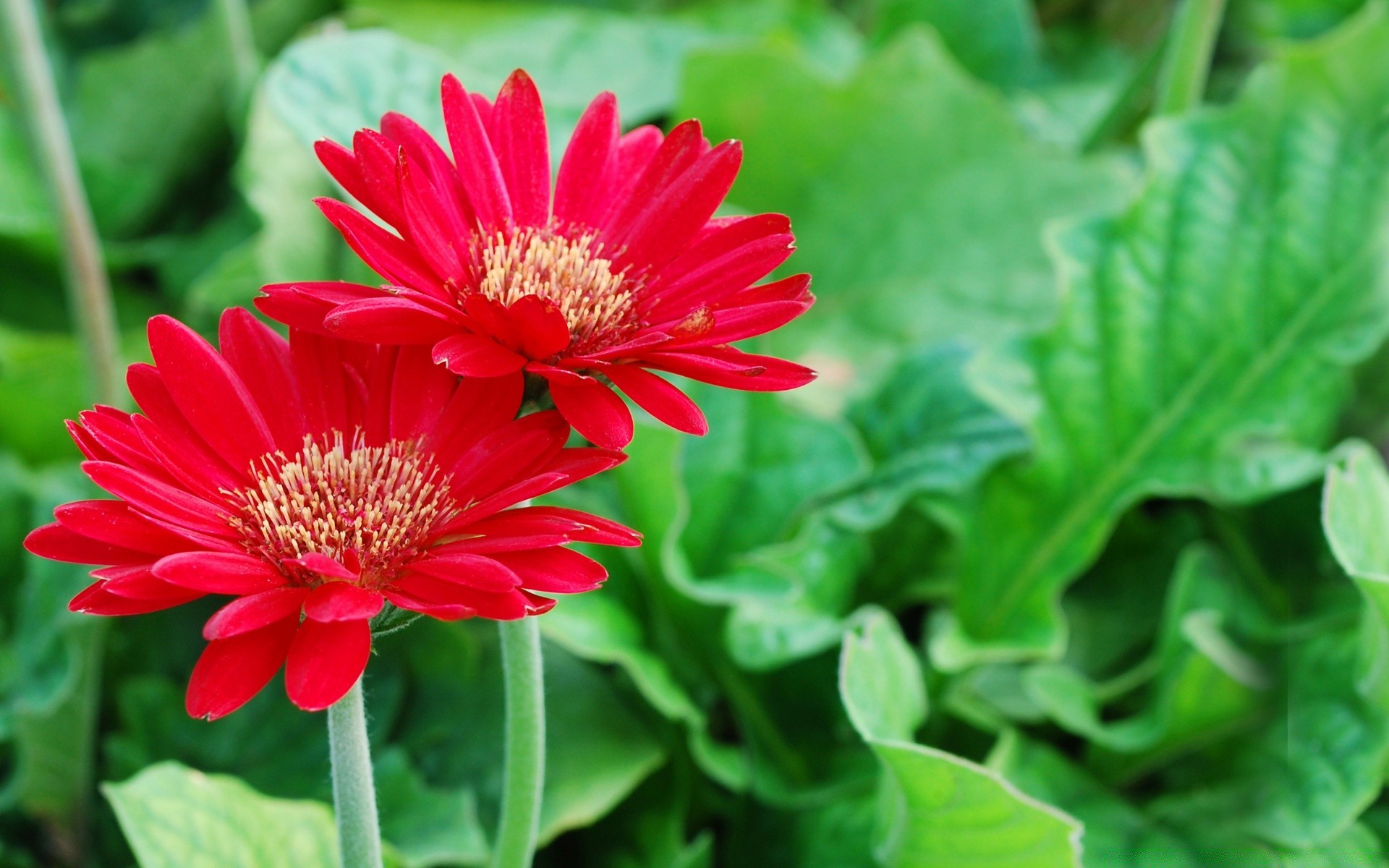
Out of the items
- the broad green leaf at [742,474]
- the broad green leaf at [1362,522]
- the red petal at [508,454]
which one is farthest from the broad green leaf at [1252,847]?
the red petal at [508,454]

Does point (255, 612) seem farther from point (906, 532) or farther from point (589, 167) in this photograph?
point (906, 532)

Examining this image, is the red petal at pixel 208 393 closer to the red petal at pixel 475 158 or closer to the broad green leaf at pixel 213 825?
the red petal at pixel 475 158

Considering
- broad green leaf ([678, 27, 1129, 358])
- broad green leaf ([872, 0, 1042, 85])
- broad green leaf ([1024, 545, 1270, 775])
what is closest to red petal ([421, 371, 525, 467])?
broad green leaf ([1024, 545, 1270, 775])

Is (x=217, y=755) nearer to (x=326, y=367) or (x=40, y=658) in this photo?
(x=40, y=658)

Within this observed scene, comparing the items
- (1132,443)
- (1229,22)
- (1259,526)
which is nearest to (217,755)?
(1132,443)

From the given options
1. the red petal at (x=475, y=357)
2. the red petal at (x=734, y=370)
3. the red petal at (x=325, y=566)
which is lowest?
the red petal at (x=325, y=566)

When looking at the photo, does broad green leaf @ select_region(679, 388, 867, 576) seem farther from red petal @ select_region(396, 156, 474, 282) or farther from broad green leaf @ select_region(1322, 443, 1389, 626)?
red petal @ select_region(396, 156, 474, 282)

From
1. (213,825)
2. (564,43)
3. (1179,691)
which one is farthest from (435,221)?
(564,43)
